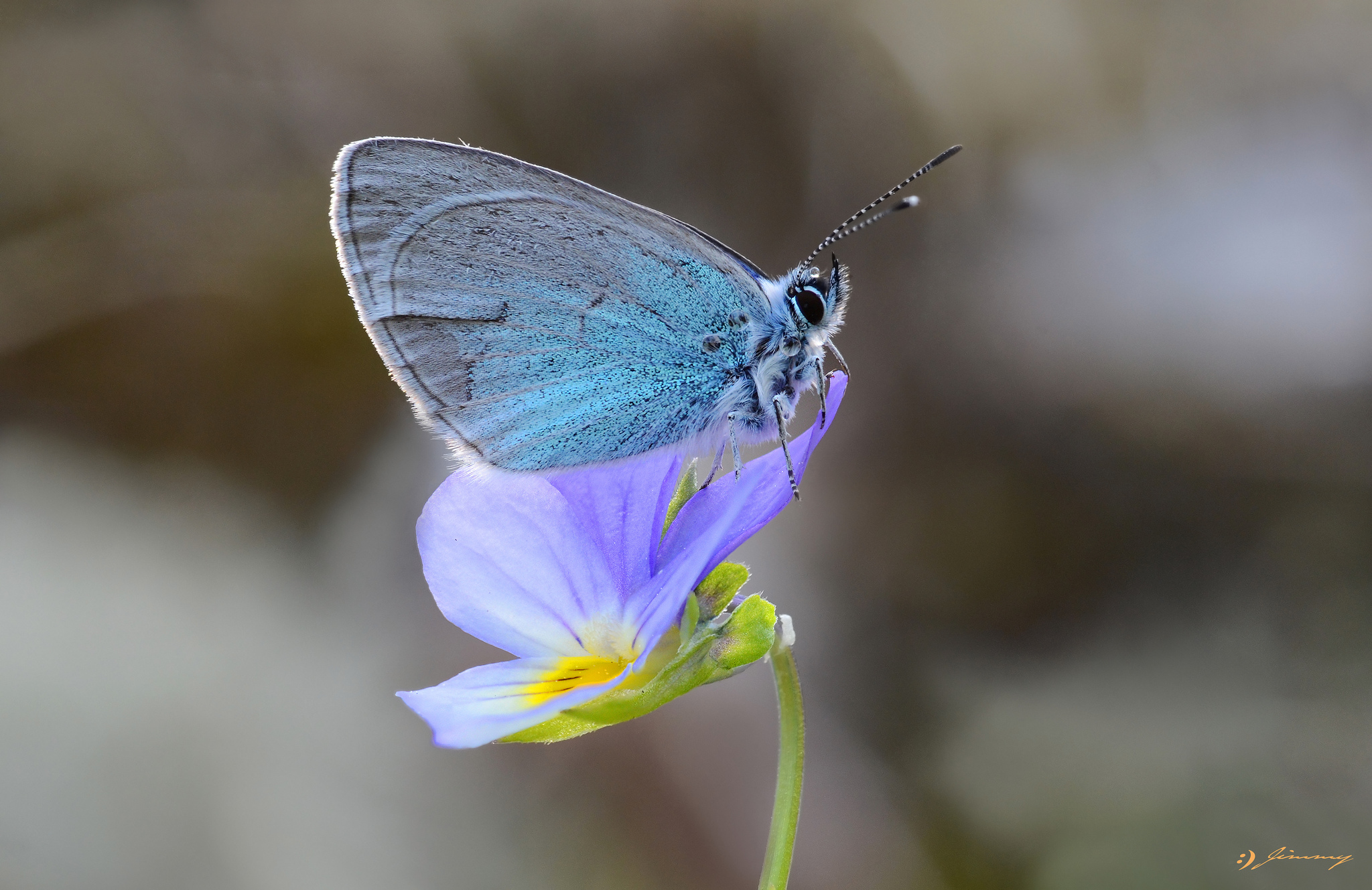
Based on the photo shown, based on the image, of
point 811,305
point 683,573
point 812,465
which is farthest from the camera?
point 812,465

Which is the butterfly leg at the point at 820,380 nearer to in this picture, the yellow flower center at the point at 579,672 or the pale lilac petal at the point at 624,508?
the pale lilac petal at the point at 624,508

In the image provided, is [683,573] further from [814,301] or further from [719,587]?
[814,301]

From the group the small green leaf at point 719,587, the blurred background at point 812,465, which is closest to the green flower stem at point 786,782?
the small green leaf at point 719,587

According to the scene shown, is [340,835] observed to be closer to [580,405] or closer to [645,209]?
[580,405]

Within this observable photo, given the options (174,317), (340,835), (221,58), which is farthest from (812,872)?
(221,58)

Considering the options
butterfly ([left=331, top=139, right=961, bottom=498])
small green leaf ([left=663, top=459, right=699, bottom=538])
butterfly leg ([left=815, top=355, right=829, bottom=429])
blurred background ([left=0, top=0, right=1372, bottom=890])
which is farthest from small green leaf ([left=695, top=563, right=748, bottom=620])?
blurred background ([left=0, top=0, right=1372, bottom=890])

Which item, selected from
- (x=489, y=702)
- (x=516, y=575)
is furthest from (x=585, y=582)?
(x=489, y=702)

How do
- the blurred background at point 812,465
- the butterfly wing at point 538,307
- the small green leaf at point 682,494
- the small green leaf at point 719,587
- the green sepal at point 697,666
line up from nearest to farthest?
1. the green sepal at point 697,666
2. the small green leaf at point 719,587
3. the small green leaf at point 682,494
4. the butterfly wing at point 538,307
5. the blurred background at point 812,465
